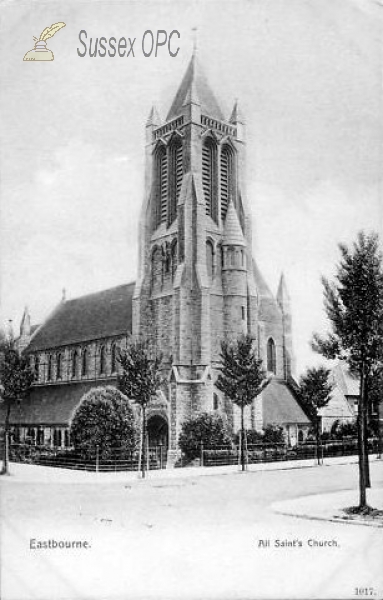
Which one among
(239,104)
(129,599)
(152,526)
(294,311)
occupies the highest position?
(239,104)

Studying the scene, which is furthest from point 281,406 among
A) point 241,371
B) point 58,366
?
point 58,366

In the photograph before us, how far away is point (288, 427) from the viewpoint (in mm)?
10727

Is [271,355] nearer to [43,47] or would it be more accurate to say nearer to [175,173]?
[175,173]

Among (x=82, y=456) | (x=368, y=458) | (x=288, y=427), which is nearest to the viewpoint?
(x=368, y=458)

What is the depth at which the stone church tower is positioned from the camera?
8141 millimetres

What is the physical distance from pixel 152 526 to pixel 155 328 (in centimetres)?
702

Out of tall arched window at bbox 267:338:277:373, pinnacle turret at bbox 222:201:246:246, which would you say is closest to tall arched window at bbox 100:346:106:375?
tall arched window at bbox 267:338:277:373

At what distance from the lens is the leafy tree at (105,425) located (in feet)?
31.5

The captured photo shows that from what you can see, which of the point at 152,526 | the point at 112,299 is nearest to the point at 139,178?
the point at 112,299

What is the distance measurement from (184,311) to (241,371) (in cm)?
226

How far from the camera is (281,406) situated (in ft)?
34.7

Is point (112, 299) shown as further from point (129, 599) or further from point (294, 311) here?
point (129, 599)

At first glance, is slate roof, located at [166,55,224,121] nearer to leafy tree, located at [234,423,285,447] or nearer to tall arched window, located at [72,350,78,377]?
leafy tree, located at [234,423,285,447]

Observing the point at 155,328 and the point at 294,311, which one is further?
the point at 155,328
